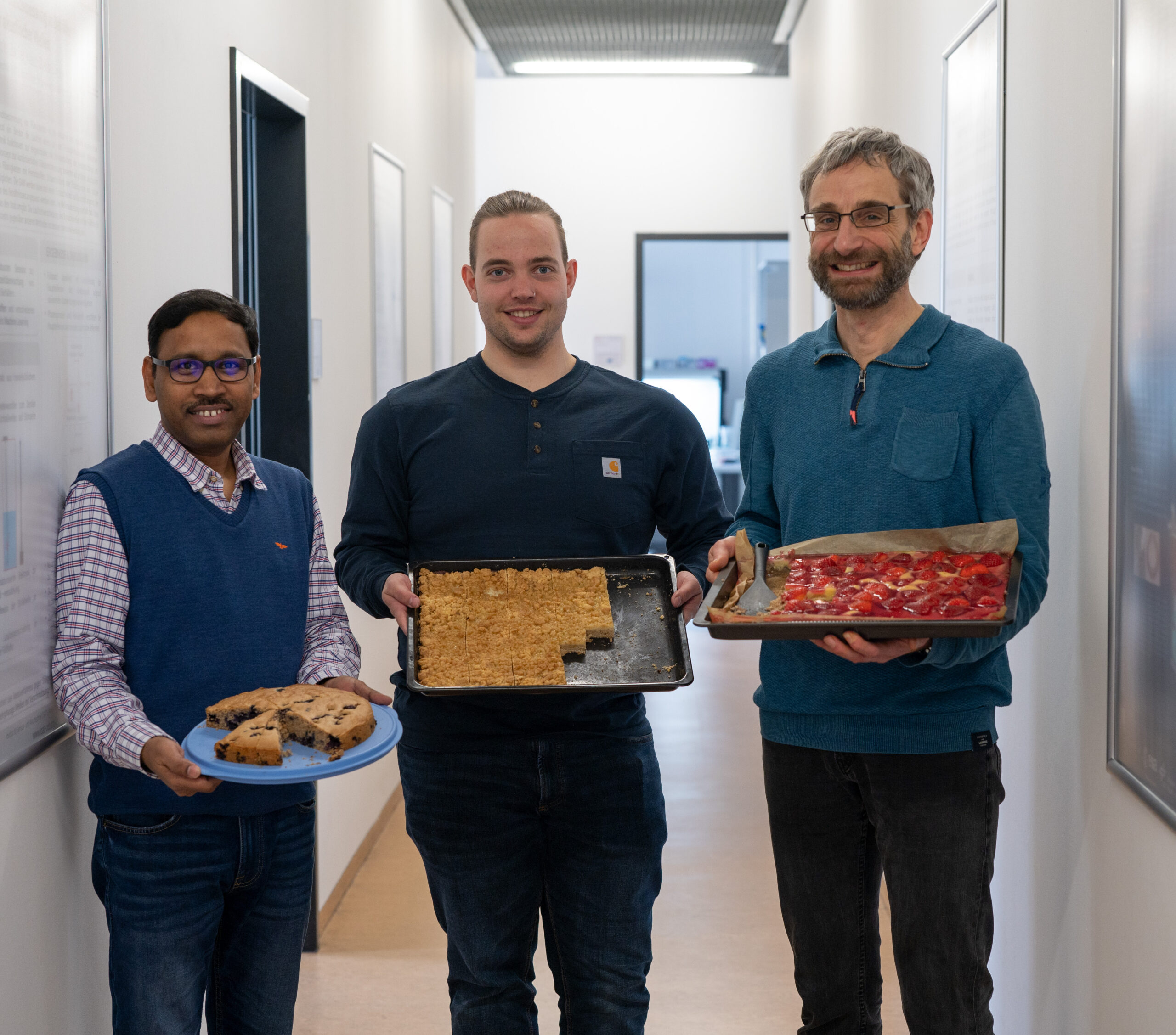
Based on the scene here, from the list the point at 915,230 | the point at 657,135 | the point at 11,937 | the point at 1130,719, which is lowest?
the point at 11,937

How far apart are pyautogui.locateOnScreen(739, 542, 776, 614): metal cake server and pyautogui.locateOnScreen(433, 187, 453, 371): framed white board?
3407 millimetres

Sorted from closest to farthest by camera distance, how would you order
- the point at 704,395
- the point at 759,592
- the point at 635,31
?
the point at 759,592 < the point at 635,31 < the point at 704,395

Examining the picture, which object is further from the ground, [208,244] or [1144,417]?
[208,244]

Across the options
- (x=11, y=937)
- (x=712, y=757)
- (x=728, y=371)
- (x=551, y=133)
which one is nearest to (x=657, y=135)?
(x=551, y=133)

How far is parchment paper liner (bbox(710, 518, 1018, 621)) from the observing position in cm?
157

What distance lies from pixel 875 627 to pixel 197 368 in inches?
38.8

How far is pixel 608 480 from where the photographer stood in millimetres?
1837

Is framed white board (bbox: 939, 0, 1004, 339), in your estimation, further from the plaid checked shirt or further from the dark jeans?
the plaid checked shirt

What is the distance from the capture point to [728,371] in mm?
10508

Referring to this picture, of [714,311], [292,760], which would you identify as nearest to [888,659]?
[292,760]

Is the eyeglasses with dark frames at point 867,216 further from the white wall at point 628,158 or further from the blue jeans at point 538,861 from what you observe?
the white wall at point 628,158

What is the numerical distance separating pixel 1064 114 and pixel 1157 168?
0.48 meters

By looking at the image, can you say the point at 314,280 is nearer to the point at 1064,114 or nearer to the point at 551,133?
the point at 1064,114

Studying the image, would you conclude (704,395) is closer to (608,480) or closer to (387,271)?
(387,271)
